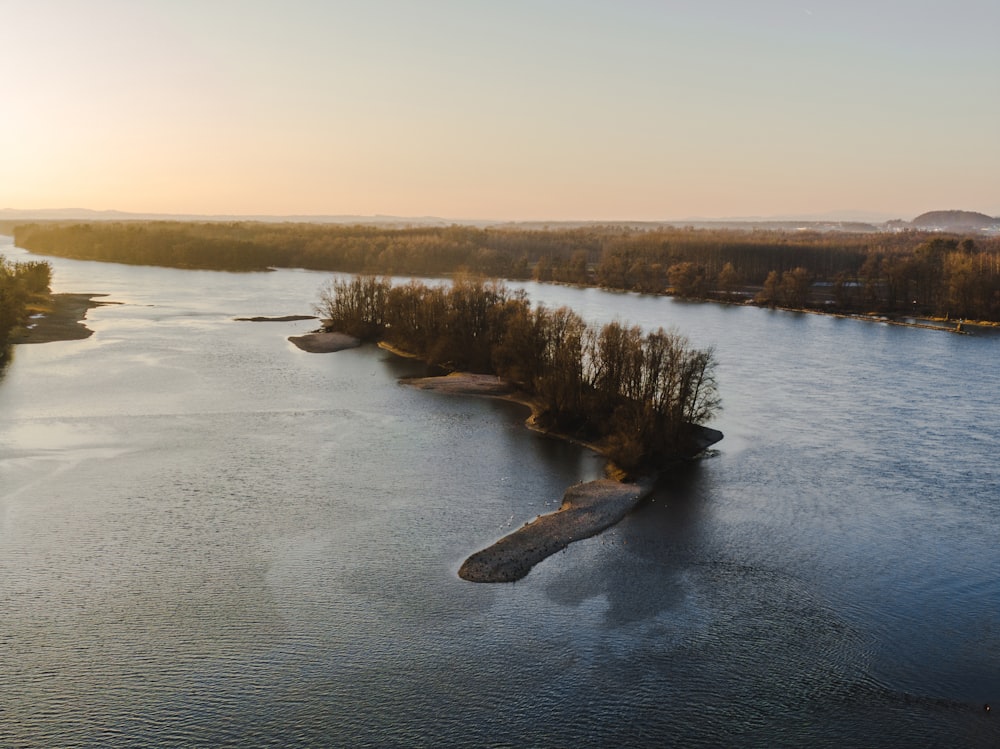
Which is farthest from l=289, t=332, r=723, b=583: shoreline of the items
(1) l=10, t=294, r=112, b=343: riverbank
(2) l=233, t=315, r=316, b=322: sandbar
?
(1) l=10, t=294, r=112, b=343: riverbank

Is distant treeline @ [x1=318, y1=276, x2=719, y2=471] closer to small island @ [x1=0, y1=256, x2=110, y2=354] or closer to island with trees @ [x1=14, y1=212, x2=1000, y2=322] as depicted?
small island @ [x1=0, y1=256, x2=110, y2=354]

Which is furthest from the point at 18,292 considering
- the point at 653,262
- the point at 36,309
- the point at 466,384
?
the point at 653,262

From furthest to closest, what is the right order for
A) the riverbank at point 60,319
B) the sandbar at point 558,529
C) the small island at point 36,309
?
the riverbank at point 60,319, the small island at point 36,309, the sandbar at point 558,529

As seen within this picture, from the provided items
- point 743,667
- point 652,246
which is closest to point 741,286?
point 652,246

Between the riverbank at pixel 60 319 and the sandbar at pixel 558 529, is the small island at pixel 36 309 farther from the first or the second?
the sandbar at pixel 558 529

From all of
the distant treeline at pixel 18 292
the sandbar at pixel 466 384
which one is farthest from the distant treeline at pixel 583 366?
the distant treeline at pixel 18 292

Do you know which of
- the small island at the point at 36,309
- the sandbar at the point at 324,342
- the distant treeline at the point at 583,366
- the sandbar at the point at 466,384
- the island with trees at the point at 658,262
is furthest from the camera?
the island with trees at the point at 658,262
